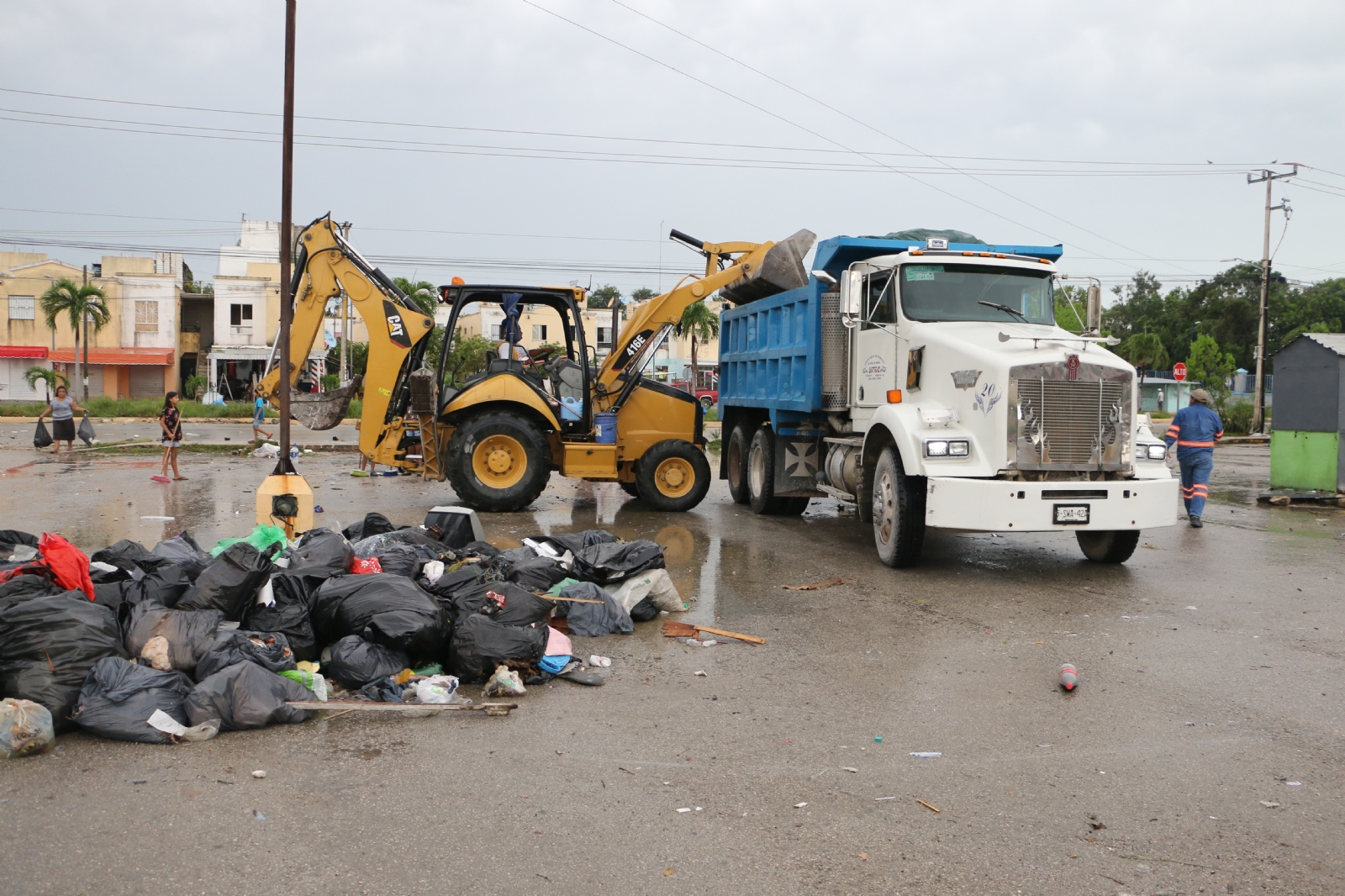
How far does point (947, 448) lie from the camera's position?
827cm

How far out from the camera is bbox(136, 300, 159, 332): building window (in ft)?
165

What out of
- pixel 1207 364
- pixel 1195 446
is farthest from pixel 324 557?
pixel 1207 364

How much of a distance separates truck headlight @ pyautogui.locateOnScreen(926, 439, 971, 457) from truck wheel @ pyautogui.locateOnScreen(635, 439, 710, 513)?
188 inches

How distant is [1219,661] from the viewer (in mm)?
6098

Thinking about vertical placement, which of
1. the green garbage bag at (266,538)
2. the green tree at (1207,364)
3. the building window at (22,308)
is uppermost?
the building window at (22,308)

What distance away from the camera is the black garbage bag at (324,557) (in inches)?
244

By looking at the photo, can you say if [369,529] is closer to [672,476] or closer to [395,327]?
[395,327]

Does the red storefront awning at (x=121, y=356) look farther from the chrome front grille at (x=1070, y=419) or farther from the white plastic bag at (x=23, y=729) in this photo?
the white plastic bag at (x=23, y=729)

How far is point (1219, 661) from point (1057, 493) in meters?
2.22

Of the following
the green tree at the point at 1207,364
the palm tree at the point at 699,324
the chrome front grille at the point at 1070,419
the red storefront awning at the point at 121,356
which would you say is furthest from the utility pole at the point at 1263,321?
the red storefront awning at the point at 121,356

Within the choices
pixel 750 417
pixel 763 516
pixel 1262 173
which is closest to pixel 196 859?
pixel 763 516

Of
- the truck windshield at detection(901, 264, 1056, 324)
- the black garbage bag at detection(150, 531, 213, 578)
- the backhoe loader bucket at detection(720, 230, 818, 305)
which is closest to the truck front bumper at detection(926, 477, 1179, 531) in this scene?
the truck windshield at detection(901, 264, 1056, 324)

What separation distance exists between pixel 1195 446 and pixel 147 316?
49.6m

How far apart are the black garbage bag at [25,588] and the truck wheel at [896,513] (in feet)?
19.5
